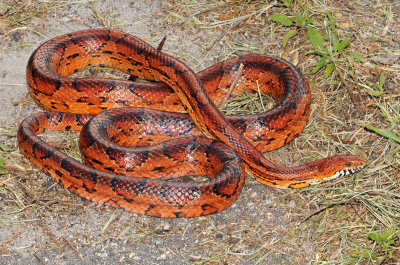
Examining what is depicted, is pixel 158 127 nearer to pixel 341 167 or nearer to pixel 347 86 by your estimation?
pixel 341 167

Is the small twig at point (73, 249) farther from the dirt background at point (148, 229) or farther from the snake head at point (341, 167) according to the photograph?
the snake head at point (341, 167)

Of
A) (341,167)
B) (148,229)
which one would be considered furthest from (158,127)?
(341,167)

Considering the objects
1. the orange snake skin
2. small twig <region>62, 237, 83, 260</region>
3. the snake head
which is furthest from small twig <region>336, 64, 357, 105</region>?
small twig <region>62, 237, 83, 260</region>

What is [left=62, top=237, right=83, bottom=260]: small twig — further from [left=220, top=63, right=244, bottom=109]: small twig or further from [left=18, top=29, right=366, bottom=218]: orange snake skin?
[left=220, top=63, right=244, bottom=109]: small twig

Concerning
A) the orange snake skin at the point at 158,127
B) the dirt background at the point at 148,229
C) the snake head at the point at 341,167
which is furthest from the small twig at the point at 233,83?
the snake head at the point at 341,167

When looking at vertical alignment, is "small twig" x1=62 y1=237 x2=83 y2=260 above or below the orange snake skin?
below

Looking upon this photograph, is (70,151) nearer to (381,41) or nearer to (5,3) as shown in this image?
Result: (5,3)

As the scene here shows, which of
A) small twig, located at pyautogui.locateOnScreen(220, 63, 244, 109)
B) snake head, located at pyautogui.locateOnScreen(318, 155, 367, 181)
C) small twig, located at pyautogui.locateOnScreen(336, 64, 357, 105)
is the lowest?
snake head, located at pyautogui.locateOnScreen(318, 155, 367, 181)
